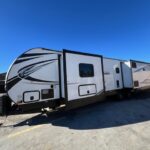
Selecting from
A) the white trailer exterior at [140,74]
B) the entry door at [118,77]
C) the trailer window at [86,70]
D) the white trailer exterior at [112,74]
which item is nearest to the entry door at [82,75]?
the trailer window at [86,70]

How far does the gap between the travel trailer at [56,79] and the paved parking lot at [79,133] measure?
1.00 metres

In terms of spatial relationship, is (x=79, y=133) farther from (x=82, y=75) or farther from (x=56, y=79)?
(x=82, y=75)

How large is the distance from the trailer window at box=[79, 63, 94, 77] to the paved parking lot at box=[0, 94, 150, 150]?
241 centimetres

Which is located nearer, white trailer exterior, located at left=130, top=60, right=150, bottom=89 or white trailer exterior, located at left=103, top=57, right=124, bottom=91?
white trailer exterior, located at left=103, top=57, right=124, bottom=91

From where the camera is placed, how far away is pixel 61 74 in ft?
24.4

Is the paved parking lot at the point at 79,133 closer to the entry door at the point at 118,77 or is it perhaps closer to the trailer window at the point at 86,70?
the trailer window at the point at 86,70

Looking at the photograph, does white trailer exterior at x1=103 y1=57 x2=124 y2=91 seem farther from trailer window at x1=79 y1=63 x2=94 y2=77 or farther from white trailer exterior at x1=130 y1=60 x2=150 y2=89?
trailer window at x1=79 y1=63 x2=94 y2=77

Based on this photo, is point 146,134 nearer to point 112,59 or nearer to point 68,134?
point 68,134

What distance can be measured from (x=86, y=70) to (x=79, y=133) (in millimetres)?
4083

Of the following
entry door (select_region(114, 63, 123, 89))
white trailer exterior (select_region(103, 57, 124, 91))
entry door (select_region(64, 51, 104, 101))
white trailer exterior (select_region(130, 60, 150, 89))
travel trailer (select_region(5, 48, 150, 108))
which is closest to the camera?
travel trailer (select_region(5, 48, 150, 108))

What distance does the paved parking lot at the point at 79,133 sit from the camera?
4.30 meters

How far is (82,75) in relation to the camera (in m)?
8.16

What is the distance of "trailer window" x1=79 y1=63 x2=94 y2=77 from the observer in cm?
816

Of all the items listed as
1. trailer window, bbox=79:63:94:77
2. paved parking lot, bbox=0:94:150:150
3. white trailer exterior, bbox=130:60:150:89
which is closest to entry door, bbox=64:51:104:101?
trailer window, bbox=79:63:94:77
